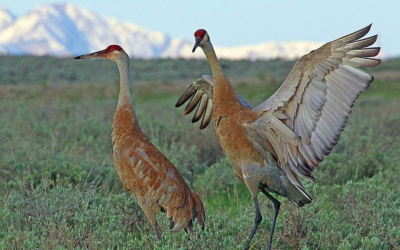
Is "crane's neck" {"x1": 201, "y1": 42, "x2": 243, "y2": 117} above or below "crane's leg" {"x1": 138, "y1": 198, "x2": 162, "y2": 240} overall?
above

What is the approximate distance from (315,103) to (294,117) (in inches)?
9.7

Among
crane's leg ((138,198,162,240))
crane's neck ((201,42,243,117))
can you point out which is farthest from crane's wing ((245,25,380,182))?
crane's leg ((138,198,162,240))

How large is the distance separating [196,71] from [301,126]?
33.6 meters

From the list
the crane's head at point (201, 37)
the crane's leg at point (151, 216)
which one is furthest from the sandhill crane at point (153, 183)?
the crane's head at point (201, 37)

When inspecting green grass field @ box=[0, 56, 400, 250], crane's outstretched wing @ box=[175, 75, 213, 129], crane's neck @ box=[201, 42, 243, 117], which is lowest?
green grass field @ box=[0, 56, 400, 250]

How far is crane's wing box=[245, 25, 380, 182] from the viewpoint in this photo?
5652mm

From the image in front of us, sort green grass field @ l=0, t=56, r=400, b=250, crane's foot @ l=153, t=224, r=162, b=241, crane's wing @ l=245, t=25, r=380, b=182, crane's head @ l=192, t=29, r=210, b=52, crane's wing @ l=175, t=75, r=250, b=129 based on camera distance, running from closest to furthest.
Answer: crane's wing @ l=245, t=25, r=380, b=182 < green grass field @ l=0, t=56, r=400, b=250 < crane's head @ l=192, t=29, r=210, b=52 < crane's foot @ l=153, t=224, r=162, b=241 < crane's wing @ l=175, t=75, r=250, b=129

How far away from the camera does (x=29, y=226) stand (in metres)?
6.54

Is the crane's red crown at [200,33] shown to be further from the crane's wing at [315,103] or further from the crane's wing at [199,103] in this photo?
the crane's wing at [199,103]

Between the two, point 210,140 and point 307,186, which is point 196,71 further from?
point 307,186

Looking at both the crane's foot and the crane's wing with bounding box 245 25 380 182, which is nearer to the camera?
the crane's wing with bounding box 245 25 380 182

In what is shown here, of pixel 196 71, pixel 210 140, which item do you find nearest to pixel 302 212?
pixel 210 140

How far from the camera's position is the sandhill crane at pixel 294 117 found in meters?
5.70

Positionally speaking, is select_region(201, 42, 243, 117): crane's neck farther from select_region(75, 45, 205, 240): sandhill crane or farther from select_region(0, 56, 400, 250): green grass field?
select_region(0, 56, 400, 250): green grass field
